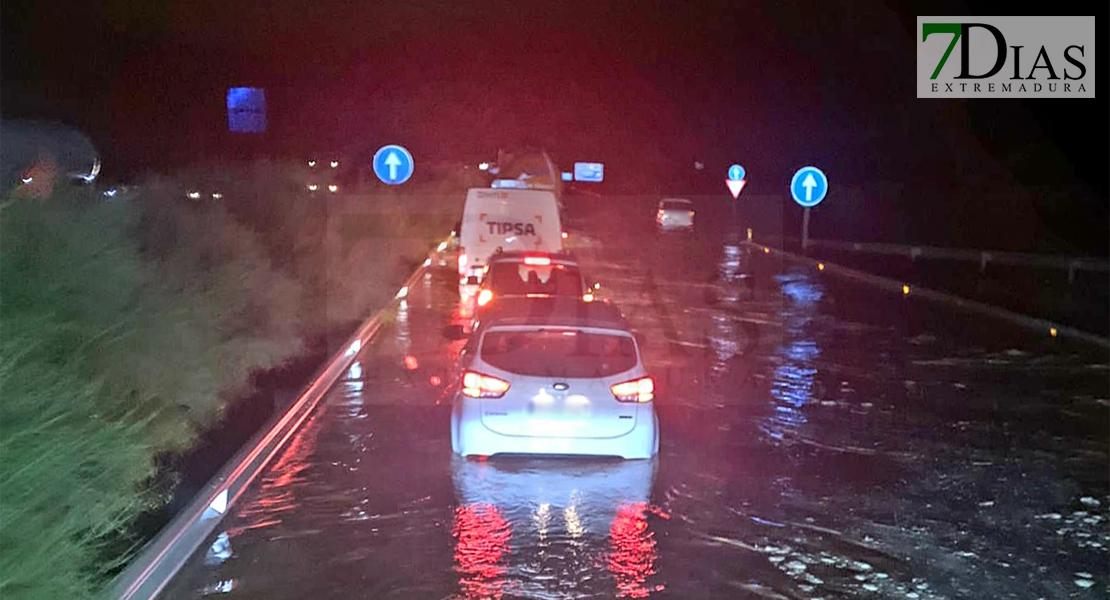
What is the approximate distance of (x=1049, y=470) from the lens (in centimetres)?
973

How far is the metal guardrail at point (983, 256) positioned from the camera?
2431 cm

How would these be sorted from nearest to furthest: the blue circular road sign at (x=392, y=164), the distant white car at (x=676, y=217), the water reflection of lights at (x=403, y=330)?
the water reflection of lights at (x=403, y=330) < the blue circular road sign at (x=392, y=164) < the distant white car at (x=676, y=217)

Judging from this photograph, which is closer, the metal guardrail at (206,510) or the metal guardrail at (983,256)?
the metal guardrail at (206,510)

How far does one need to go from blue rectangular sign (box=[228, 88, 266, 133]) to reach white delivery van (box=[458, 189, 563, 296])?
27.9ft

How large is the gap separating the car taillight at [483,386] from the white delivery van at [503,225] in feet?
48.0

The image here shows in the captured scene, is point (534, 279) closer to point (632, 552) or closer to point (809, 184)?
point (632, 552)

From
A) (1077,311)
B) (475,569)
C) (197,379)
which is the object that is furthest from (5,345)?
(1077,311)

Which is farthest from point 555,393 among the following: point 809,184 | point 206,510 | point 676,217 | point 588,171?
point 588,171

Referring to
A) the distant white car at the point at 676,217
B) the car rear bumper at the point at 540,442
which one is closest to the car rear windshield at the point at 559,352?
the car rear bumper at the point at 540,442

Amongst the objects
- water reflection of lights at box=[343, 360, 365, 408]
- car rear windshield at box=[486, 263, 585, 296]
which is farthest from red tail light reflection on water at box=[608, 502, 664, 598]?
car rear windshield at box=[486, 263, 585, 296]

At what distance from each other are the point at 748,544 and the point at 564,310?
333 centimetres

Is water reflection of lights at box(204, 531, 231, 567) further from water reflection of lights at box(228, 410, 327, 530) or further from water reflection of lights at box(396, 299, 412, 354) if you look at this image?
water reflection of lights at box(396, 299, 412, 354)

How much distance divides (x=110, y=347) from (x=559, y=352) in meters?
3.60

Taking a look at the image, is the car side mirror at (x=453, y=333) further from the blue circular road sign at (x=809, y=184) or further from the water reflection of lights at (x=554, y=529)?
the blue circular road sign at (x=809, y=184)
